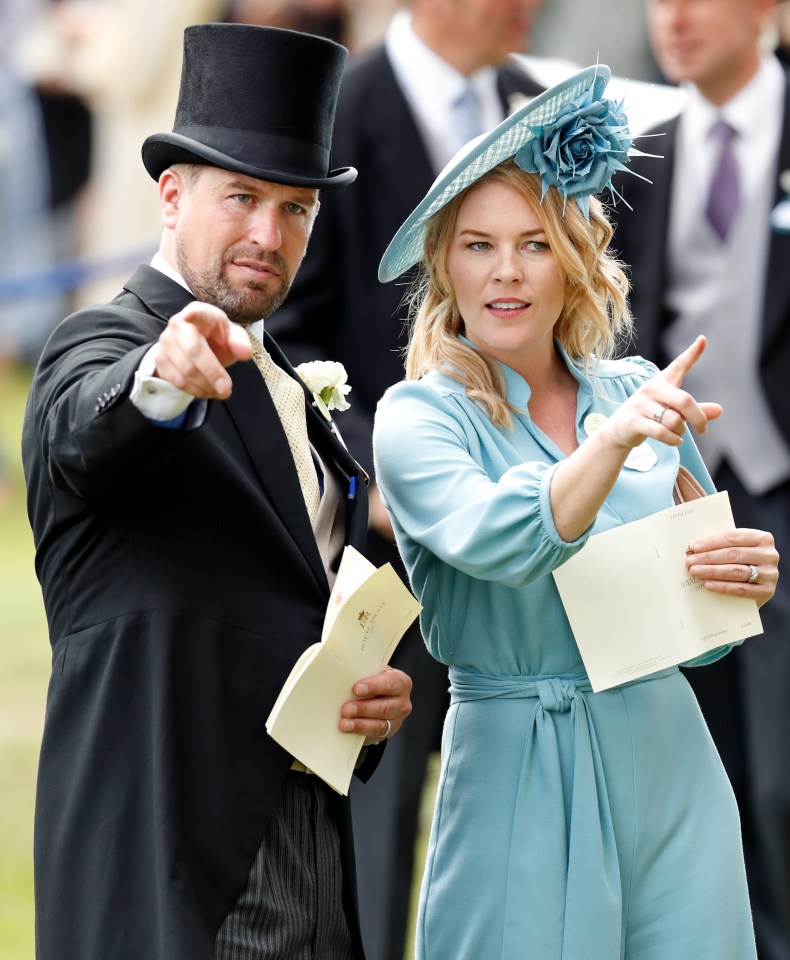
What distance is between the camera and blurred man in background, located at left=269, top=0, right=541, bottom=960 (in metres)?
4.38

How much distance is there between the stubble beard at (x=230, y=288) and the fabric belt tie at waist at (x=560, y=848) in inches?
28.9

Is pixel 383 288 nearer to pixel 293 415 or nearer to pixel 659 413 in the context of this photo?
pixel 293 415

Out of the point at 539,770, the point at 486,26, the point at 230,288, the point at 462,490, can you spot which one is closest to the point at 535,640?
the point at 539,770

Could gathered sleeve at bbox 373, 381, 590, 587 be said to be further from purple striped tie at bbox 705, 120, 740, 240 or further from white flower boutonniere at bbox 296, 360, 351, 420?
purple striped tie at bbox 705, 120, 740, 240

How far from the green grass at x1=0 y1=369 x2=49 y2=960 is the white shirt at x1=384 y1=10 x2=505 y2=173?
2.36 m

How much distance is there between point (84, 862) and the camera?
251 centimetres

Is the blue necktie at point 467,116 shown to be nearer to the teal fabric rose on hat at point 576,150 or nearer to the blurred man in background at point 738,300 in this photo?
the blurred man in background at point 738,300

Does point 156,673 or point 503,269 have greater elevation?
point 503,269

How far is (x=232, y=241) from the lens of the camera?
2680 mm

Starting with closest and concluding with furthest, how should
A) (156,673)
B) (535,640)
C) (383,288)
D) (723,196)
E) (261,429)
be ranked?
(156,673) < (261,429) < (535,640) < (383,288) < (723,196)

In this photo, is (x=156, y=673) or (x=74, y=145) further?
(x=74, y=145)

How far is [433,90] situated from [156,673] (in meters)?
2.47

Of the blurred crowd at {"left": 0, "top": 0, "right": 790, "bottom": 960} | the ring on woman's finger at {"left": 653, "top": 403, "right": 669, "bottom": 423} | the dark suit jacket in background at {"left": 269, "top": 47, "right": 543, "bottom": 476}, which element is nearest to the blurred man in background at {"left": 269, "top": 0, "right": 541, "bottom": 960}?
the dark suit jacket in background at {"left": 269, "top": 47, "right": 543, "bottom": 476}

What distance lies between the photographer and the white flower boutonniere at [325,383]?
300cm
